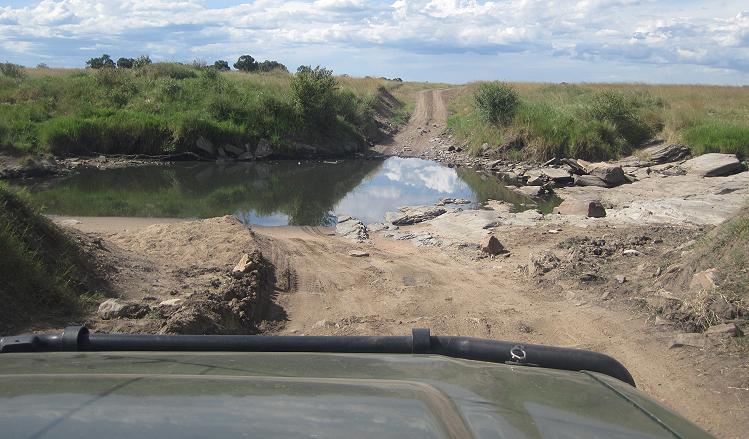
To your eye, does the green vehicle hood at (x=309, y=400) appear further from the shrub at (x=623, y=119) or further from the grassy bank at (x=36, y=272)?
the shrub at (x=623, y=119)

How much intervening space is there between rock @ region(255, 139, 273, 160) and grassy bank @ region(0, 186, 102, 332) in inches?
799

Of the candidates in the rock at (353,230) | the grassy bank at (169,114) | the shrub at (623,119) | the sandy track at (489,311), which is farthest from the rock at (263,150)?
the sandy track at (489,311)

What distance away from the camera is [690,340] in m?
6.64

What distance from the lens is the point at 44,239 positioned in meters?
7.21

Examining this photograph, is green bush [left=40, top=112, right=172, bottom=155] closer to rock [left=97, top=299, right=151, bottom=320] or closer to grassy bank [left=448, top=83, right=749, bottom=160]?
grassy bank [left=448, top=83, right=749, bottom=160]

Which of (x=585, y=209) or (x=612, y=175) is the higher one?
(x=612, y=175)

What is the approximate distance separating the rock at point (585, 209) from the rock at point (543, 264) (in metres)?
5.02

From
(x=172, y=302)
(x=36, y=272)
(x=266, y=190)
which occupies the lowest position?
(x=266, y=190)

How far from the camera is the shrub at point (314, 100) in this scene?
30047mm

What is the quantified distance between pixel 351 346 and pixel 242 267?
6353 mm

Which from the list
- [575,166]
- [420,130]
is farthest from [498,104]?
[420,130]

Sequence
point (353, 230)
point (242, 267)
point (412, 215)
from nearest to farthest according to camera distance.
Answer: point (242, 267) < point (353, 230) < point (412, 215)

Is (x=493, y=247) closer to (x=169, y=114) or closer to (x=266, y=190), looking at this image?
(x=266, y=190)

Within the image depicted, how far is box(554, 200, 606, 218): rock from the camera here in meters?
14.8
